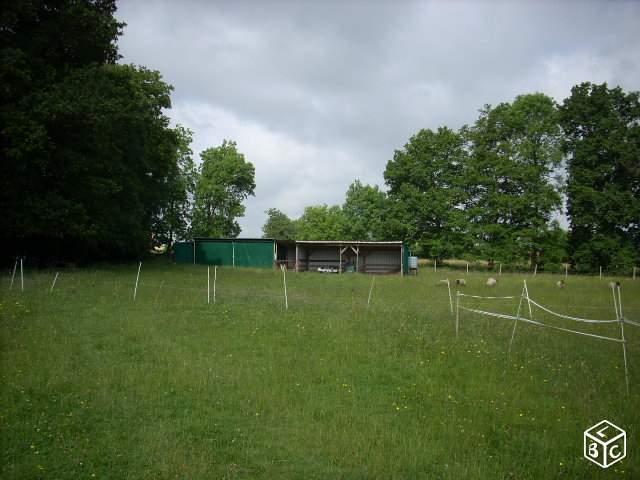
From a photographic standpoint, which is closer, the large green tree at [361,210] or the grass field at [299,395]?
the grass field at [299,395]

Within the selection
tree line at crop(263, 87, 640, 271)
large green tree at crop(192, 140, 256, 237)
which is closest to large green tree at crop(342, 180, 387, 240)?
tree line at crop(263, 87, 640, 271)

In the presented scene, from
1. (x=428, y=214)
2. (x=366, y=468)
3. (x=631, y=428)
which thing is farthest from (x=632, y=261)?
(x=366, y=468)

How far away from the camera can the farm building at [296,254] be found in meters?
41.5

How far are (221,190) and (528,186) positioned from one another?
3428cm

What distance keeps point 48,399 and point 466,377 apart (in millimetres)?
6666

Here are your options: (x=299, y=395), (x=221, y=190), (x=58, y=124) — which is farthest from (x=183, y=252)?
(x=299, y=395)

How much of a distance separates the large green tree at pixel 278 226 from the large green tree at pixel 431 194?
117 feet

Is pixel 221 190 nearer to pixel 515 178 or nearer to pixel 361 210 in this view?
pixel 361 210

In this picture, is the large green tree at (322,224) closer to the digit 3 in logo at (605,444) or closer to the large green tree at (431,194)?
the large green tree at (431,194)

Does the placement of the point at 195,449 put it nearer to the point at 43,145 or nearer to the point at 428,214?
the point at 43,145

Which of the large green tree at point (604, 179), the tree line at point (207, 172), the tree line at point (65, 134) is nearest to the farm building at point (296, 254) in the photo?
the tree line at point (207, 172)

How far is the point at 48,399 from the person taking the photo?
6883mm

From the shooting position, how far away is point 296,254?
41.0 metres

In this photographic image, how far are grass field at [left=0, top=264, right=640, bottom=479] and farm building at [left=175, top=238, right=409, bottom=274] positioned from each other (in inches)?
1099
